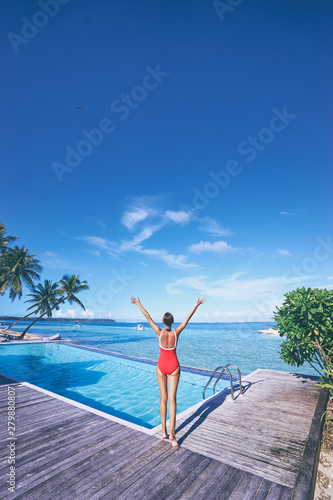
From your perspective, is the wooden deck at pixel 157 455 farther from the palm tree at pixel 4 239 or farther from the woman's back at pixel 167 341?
the palm tree at pixel 4 239

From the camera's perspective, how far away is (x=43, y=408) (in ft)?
17.6

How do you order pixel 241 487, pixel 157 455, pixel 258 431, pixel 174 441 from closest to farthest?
1. pixel 241 487
2. pixel 157 455
3. pixel 174 441
4. pixel 258 431

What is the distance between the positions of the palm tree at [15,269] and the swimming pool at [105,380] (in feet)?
25.3

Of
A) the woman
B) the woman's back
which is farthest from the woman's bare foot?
the woman's back

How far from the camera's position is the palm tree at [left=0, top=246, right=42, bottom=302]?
80.7 feet

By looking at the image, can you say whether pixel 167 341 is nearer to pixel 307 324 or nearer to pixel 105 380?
pixel 307 324

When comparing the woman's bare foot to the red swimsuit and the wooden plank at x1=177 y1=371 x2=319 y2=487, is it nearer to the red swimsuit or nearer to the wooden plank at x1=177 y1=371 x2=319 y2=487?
the wooden plank at x1=177 y1=371 x2=319 y2=487

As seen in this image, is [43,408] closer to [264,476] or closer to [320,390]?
[264,476]

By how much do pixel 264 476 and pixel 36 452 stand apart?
A: 353 cm

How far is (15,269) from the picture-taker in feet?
81.8

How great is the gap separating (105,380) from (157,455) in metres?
10.4

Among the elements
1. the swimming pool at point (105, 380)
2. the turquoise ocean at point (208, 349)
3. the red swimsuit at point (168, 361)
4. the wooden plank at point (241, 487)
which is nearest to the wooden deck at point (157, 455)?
the wooden plank at point (241, 487)

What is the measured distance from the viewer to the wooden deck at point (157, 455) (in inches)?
113

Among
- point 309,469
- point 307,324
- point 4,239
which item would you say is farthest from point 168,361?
point 4,239
